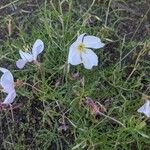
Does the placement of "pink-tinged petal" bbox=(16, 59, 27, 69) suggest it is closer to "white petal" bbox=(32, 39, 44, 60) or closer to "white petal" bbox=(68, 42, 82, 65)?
A: "white petal" bbox=(32, 39, 44, 60)

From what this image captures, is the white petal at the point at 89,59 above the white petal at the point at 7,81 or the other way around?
the other way around

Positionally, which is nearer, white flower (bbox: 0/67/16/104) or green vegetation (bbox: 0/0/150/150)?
white flower (bbox: 0/67/16/104)

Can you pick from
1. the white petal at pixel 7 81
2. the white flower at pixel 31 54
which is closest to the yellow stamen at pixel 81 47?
the white flower at pixel 31 54

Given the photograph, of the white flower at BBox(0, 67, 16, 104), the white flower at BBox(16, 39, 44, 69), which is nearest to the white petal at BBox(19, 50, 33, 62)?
the white flower at BBox(16, 39, 44, 69)

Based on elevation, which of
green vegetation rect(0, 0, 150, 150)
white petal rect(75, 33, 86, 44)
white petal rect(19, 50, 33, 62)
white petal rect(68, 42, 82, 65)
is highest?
white petal rect(75, 33, 86, 44)

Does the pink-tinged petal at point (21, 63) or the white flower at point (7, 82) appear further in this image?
the pink-tinged petal at point (21, 63)

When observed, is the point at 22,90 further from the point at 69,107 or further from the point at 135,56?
the point at 135,56

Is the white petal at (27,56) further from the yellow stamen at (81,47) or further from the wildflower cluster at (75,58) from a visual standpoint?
the yellow stamen at (81,47)

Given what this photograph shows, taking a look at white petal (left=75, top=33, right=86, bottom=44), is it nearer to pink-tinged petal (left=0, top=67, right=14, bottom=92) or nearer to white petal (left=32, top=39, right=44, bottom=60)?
white petal (left=32, top=39, right=44, bottom=60)

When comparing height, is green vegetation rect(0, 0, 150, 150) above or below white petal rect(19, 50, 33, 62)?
below
